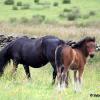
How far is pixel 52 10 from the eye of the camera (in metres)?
34.1

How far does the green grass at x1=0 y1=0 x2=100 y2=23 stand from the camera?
31.8 m

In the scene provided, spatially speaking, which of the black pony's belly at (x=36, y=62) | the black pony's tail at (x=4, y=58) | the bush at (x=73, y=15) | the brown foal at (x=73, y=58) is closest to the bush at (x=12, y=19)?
the bush at (x=73, y=15)

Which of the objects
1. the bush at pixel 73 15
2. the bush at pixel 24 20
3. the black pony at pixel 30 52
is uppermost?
the black pony at pixel 30 52

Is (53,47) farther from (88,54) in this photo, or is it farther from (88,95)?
(88,95)

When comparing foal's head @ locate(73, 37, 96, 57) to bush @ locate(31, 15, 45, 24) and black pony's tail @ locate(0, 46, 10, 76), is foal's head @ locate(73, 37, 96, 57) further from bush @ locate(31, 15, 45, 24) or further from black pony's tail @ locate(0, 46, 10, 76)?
bush @ locate(31, 15, 45, 24)

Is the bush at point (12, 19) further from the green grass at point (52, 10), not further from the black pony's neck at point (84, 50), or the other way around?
the black pony's neck at point (84, 50)

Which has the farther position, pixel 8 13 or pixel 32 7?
pixel 32 7

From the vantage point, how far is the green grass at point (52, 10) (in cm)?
3183

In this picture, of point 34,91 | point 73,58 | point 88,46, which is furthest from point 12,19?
point 34,91

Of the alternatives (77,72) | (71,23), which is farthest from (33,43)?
(71,23)

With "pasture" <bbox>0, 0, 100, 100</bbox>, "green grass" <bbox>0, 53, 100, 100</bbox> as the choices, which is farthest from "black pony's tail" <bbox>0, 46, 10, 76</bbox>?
"green grass" <bbox>0, 53, 100, 100</bbox>

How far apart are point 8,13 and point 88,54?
23.0m

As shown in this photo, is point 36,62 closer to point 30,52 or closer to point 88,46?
point 30,52

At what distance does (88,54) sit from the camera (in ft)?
33.6
